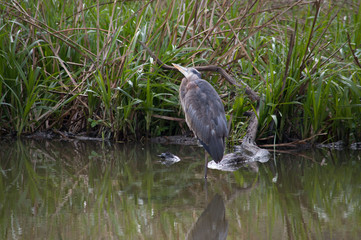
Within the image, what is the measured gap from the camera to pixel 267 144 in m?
6.21

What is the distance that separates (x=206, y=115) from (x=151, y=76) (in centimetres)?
146

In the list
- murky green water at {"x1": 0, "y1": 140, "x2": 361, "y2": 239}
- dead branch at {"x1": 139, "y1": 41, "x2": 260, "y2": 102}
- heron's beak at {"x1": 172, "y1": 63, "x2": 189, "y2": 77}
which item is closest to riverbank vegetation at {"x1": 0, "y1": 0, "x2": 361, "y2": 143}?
dead branch at {"x1": 139, "y1": 41, "x2": 260, "y2": 102}

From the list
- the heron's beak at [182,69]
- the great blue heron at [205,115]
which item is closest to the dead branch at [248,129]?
the heron's beak at [182,69]

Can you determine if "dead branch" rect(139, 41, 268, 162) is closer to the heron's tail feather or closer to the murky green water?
the murky green water

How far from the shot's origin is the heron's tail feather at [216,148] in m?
4.86

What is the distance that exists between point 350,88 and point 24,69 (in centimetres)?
397

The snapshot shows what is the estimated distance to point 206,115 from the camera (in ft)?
16.8

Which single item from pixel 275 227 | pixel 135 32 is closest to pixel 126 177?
pixel 275 227

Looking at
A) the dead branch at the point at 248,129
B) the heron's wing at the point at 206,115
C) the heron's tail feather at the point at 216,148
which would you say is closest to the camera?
the heron's tail feather at the point at 216,148

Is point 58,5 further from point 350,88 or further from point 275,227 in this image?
point 275,227

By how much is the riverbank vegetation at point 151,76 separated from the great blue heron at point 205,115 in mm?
822

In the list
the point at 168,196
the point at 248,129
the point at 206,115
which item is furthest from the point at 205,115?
the point at 168,196

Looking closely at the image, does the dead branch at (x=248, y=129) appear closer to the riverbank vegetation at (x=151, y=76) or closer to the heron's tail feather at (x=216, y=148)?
the riverbank vegetation at (x=151, y=76)

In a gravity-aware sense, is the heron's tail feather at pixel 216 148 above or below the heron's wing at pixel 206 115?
below
